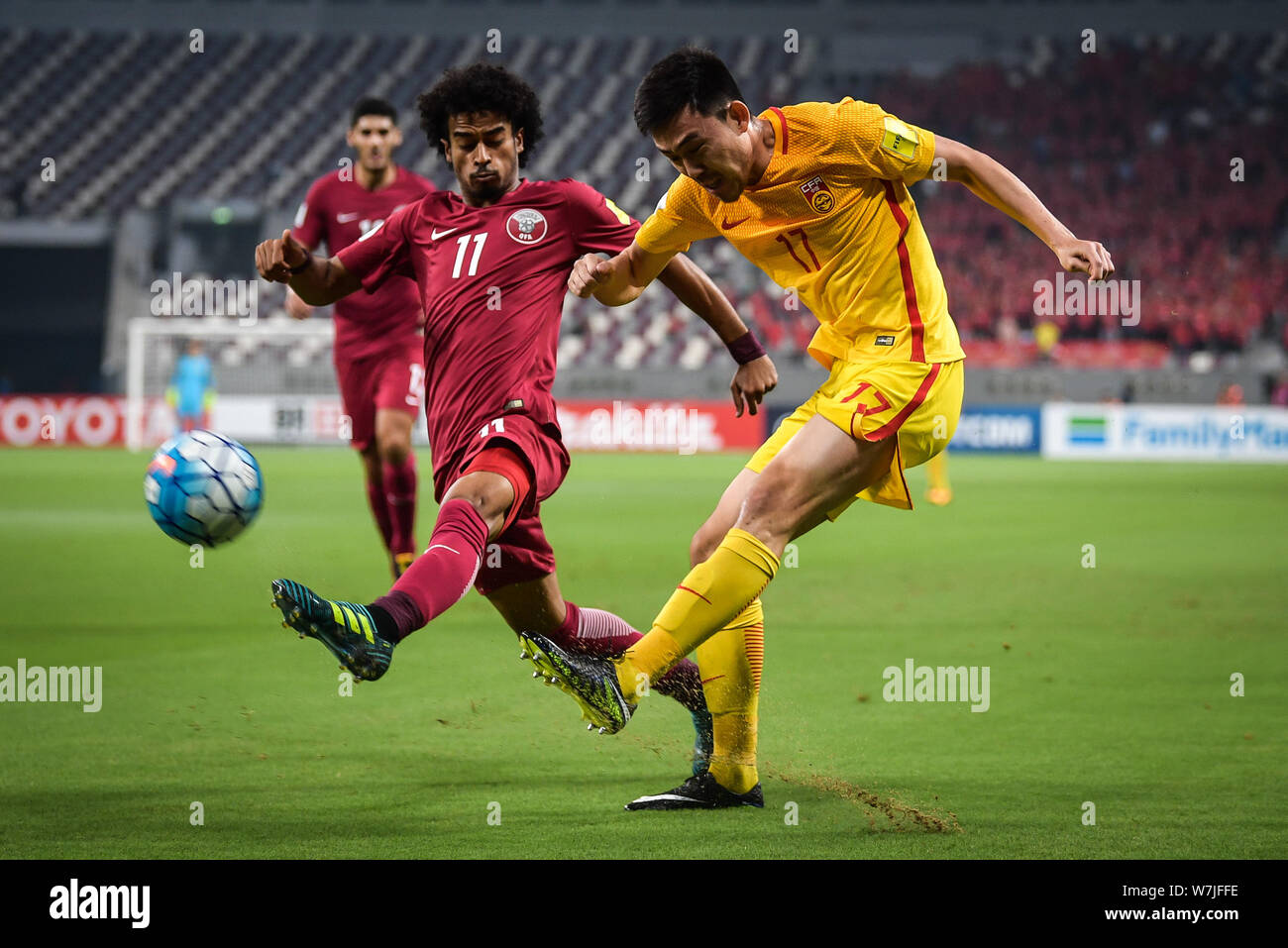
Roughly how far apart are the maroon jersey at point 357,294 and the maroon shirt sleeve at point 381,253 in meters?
3.68

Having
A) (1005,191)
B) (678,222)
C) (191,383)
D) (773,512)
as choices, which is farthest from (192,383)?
(1005,191)

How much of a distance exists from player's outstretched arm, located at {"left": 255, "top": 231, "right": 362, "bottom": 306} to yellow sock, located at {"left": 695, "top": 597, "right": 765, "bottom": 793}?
1.62 metres

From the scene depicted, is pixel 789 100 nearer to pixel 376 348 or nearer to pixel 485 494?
pixel 376 348

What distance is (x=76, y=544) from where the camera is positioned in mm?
11711

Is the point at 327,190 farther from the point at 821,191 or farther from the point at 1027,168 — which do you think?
the point at 1027,168

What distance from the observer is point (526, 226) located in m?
4.59

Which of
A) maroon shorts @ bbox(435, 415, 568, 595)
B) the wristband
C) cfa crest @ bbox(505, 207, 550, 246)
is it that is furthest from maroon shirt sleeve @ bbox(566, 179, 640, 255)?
maroon shorts @ bbox(435, 415, 568, 595)

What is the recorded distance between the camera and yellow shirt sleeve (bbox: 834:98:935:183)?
411cm

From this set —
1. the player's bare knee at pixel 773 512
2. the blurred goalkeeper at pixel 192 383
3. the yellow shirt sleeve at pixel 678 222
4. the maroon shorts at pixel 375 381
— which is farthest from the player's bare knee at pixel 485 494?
the blurred goalkeeper at pixel 192 383

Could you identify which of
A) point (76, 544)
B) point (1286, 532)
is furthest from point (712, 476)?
point (76, 544)

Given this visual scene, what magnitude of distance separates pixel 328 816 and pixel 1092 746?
271cm

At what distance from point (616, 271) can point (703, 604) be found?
1.14 m

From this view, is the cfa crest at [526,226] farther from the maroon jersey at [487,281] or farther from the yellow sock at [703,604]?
the yellow sock at [703,604]

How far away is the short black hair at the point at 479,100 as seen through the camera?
4.50m
